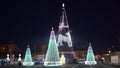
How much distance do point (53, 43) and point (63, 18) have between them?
78556 mm

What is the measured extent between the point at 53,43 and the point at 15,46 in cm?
10180

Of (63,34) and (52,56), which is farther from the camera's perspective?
(63,34)

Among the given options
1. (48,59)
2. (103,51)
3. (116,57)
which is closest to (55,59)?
(48,59)

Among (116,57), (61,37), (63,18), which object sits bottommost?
(116,57)

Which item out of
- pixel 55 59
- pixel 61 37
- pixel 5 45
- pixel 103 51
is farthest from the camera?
pixel 103 51

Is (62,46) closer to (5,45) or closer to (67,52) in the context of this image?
(67,52)

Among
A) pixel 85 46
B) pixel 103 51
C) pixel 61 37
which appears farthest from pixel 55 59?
pixel 85 46

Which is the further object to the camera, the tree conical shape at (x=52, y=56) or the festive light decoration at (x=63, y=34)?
the festive light decoration at (x=63, y=34)

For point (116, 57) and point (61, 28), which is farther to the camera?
point (61, 28)

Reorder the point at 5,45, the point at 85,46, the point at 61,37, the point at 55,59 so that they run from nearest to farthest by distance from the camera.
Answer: the point at 55,59
the point at 61,37
the point at 5,45
the point at 85,46

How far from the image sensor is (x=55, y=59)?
5669 cm

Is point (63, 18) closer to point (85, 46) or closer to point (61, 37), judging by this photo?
point (61, 37)

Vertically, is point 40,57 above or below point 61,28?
below

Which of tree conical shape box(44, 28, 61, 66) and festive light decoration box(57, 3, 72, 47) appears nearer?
tree conical shape box(44, 28, 61, 66)
